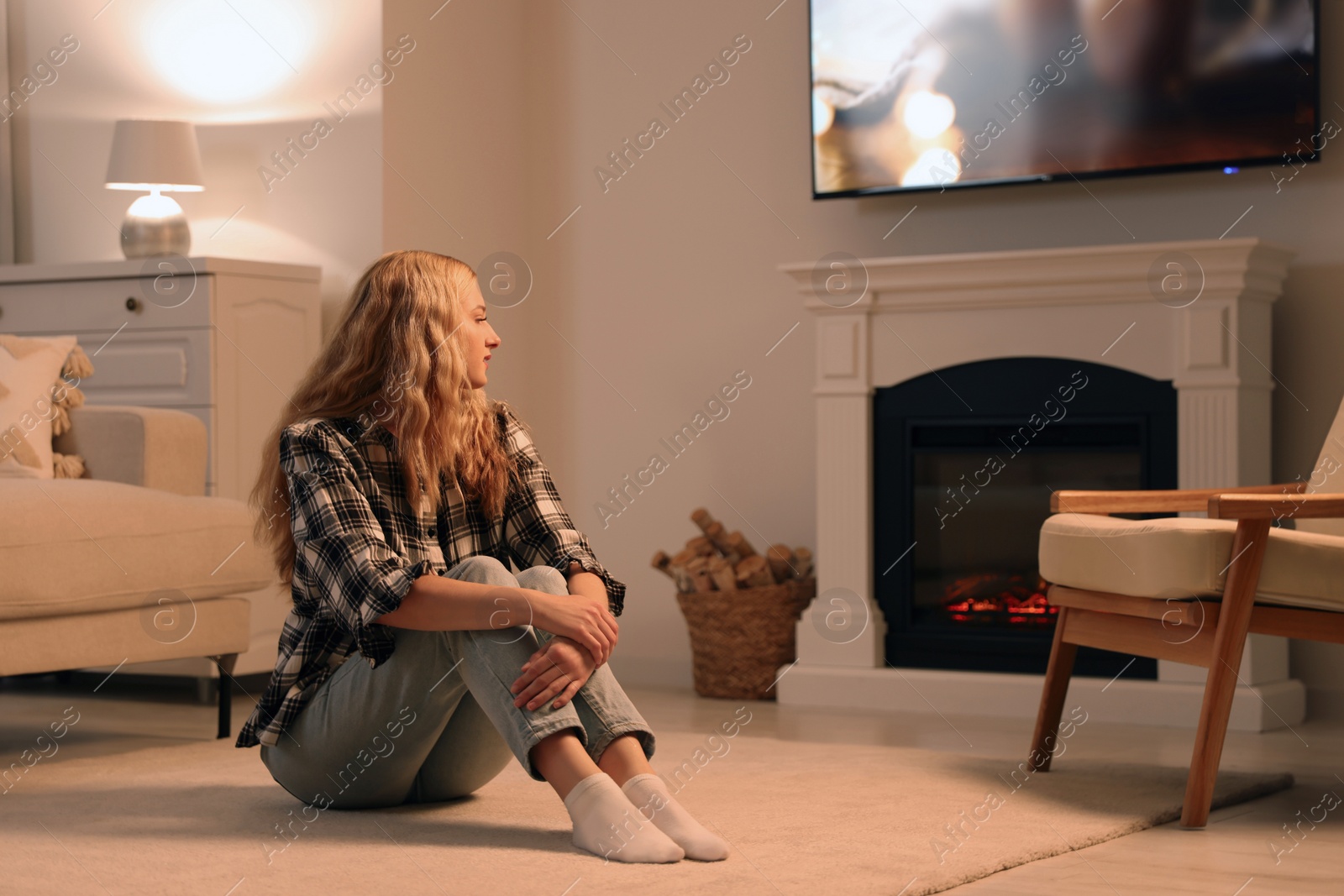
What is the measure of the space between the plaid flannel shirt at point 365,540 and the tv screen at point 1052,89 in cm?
201

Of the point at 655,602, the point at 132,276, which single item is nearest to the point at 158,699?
the point at 132,276

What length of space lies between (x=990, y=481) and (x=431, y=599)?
214 centimetres

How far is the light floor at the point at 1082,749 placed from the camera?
1.97 metres

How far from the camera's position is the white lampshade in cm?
400

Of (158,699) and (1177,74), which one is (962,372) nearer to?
(1177,74)

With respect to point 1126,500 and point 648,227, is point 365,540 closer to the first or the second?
point 1126,500

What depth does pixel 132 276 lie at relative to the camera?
149 inches

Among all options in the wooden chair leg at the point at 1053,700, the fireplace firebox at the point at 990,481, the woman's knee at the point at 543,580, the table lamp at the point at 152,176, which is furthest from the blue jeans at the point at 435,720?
the table lamp at the point at 152,176

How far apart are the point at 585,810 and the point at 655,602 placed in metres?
2.59

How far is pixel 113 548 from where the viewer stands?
287 centimetres

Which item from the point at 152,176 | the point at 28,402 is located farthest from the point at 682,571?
the point at 152,176

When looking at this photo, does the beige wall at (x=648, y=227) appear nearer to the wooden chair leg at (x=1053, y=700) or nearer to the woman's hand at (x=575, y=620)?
the wooden chair leg at (x=1053, y=700)

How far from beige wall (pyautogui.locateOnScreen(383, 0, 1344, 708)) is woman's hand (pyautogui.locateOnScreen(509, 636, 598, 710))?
237 cm

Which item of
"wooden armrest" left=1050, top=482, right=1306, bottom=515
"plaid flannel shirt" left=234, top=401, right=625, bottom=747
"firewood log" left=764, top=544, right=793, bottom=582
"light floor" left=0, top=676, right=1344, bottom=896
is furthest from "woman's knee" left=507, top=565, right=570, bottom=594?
"firewood log" left=764, top=544, right=793, bottom=582
